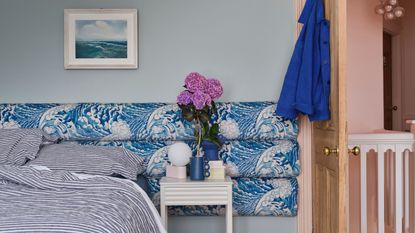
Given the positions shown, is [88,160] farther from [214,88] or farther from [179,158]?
[214,88]

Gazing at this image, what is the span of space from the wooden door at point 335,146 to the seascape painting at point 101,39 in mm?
1401

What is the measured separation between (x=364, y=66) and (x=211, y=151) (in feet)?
6.50

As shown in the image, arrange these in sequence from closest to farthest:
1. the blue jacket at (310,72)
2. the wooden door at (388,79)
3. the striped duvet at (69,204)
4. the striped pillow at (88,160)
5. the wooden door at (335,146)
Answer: the striped duvet at (69,204) → the wooden door at (335,146) → the striped pillow at (88,160) → the blue jacket at (310,72) → the wooden door at (388,79)

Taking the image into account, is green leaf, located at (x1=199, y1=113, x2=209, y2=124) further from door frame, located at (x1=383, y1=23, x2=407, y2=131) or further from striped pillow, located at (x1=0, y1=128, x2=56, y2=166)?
door frame, located at (x1=383, y1=23, x2=407, y2=131)

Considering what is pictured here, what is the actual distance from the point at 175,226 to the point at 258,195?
0.63 metres

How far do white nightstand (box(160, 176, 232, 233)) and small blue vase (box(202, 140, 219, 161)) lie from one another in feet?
0.98

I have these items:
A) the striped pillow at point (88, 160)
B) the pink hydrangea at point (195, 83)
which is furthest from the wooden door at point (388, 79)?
the striped pillow at point (88, 160)

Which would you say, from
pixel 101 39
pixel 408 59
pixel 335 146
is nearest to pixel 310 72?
pixel 335 146

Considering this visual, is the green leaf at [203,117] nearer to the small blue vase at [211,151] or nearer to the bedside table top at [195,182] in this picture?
the small blue vase at [211,151]

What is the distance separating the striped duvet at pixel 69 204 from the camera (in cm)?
154

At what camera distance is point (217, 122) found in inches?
122

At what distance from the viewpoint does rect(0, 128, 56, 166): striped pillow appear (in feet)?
8.75

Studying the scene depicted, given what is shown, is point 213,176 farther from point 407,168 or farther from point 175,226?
point 407,168

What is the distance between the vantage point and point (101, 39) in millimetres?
3191
